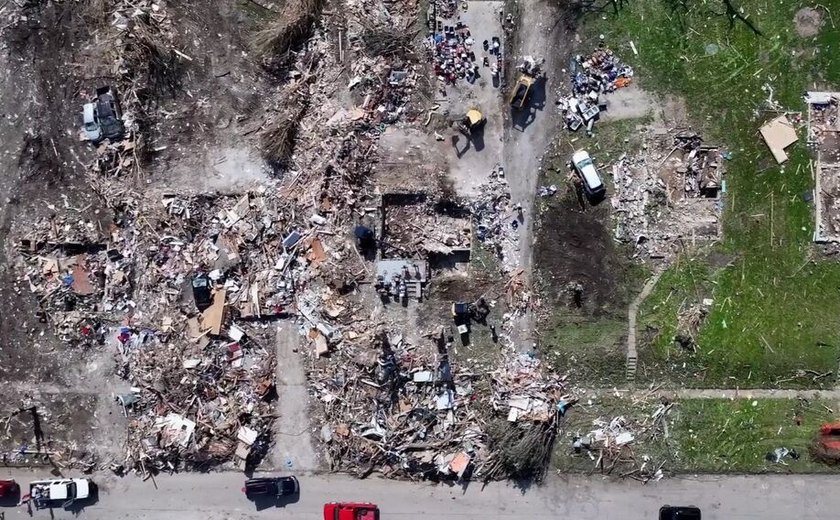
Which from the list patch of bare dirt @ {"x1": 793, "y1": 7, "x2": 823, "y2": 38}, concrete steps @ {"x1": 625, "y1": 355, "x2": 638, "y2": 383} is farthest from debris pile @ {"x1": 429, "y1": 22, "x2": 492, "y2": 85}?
concrete steps @ {"x1": 625, "y1": 355, "x2": 638, "y2": 383}

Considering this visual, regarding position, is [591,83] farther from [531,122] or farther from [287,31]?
[287,31]

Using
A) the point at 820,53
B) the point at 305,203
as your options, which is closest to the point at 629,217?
the point at 820,53

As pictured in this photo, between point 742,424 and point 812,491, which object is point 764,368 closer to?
point 742,424

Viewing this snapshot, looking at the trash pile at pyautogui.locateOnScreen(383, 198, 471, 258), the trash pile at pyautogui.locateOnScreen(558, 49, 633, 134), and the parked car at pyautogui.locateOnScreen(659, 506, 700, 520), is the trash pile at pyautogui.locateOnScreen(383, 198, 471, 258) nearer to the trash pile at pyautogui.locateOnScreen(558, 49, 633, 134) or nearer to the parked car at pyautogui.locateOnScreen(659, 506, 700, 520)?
the trash pile at pyautogui.locateOnScreen(558, 49, 633, 134)

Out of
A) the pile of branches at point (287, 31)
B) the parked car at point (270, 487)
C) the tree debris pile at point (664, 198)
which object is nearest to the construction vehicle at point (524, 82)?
the tree debris pile at point (664, 198)

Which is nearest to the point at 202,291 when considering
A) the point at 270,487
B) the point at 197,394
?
the point at 197,394
